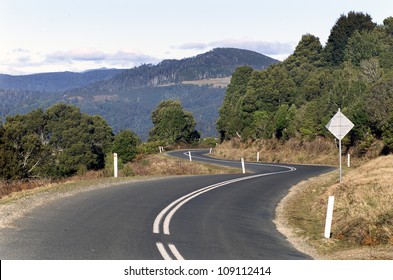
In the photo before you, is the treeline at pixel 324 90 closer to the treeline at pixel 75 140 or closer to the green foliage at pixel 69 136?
the treeline at pixel 75 140

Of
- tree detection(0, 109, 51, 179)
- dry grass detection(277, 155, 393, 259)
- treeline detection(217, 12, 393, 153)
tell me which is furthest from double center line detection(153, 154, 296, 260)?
treeline detection(217, 12, 393, 153)

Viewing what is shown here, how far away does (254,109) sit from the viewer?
72.6 m

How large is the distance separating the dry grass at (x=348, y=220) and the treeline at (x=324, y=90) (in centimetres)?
2364

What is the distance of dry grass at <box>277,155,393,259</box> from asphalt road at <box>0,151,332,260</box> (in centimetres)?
57

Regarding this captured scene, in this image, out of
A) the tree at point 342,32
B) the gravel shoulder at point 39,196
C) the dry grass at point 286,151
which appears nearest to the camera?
the gravel shoulder at point 39,196

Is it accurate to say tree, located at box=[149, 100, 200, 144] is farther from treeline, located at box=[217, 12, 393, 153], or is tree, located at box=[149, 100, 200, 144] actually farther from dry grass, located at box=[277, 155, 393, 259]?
dry grass, located at box=[277, 155, 393, 259]

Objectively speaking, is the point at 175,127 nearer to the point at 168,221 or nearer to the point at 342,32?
the point at 342,32

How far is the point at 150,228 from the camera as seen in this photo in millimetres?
12125

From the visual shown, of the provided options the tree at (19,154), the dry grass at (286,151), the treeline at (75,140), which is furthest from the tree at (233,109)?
the tree at (19,154)

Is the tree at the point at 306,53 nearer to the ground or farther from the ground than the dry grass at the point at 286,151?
farther from the ground

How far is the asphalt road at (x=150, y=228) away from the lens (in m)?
9.72

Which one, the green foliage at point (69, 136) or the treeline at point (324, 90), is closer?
the treeline at point (324, 90)

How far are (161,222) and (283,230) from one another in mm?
3044

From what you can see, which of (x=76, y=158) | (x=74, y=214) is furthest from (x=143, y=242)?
(x=76, y=158)
